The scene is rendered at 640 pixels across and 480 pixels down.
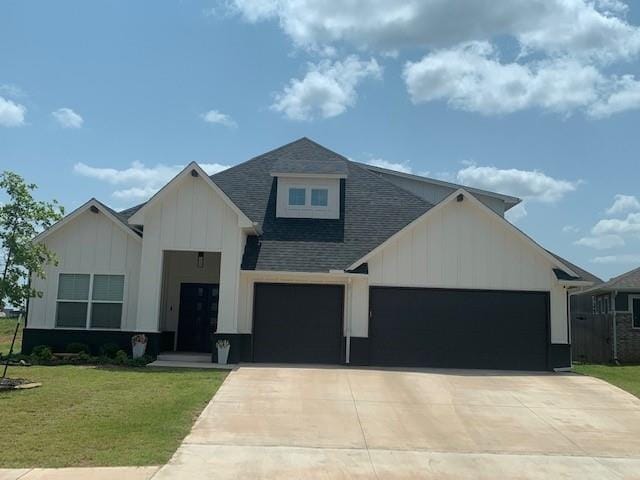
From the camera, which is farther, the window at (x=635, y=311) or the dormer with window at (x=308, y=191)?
the window at (x=635, y=311)

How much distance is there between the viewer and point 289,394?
13.2 meters

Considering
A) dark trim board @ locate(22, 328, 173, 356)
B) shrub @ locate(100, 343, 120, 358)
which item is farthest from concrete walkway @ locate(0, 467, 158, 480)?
dark trim board @ locate(22, 328, 173, 356)

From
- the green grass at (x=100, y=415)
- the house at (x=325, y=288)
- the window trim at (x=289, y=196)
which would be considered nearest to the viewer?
the green grass at (x=100, y=415)

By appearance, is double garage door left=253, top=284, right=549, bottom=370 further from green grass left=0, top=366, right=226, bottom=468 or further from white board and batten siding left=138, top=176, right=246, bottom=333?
green grass left=0, top=366, right=226, bottom=468

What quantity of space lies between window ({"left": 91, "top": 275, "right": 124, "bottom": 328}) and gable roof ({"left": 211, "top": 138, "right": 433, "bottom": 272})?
3.83 metres

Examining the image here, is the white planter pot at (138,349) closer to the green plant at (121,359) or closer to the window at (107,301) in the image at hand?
the green plant at (121,359)

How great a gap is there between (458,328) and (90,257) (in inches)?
425

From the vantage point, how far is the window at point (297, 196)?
20.8 meters

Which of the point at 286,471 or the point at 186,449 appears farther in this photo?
the point at 186,449

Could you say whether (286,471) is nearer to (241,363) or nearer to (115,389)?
(115,389)

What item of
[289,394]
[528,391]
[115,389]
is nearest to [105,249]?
[115,389]

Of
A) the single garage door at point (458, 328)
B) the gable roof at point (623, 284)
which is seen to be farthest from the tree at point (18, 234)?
the gable roof at point (623, 284)

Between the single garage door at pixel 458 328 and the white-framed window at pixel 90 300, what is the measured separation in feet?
24.2

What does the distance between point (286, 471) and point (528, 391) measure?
322 inches
